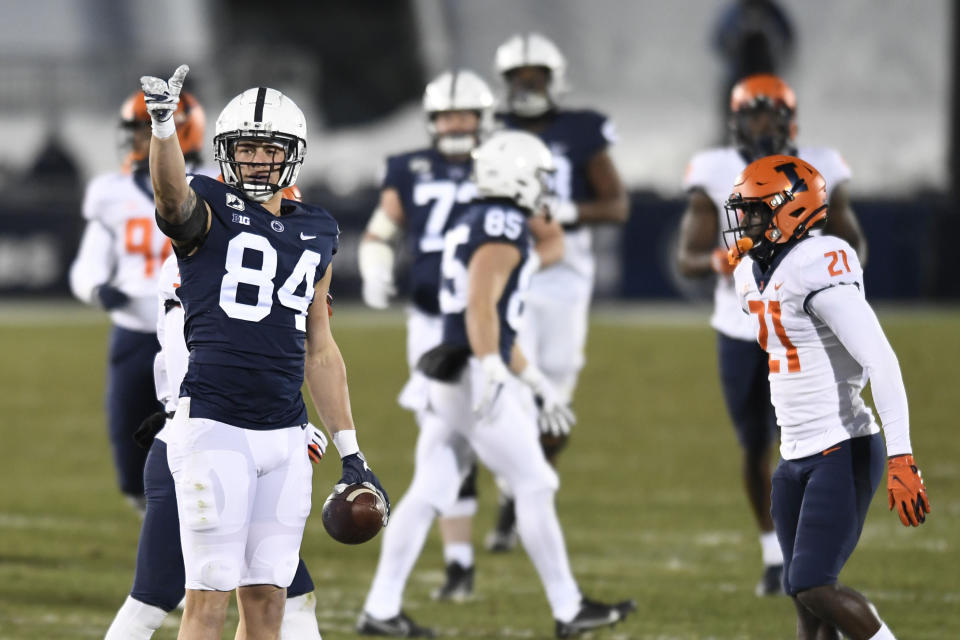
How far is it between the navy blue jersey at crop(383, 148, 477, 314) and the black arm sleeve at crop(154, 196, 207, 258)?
2496 millimetres

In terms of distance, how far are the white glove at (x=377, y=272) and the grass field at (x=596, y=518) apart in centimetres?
108

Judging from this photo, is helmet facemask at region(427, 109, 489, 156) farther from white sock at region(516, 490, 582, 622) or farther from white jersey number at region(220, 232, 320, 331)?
white jersey number at region(220, 232, 320, 331)

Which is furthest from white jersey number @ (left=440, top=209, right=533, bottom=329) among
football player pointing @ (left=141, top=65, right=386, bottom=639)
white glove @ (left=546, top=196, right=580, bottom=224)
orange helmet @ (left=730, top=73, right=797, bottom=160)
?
football player pointing @ (left=141, top=65, right=386, bottom=639)

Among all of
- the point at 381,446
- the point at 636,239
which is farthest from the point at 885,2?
the point at 381,446

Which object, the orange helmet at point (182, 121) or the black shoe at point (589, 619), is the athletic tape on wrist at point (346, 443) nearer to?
the black shoe at point (589, 619)

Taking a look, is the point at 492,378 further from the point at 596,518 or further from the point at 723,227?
the point at 596,518

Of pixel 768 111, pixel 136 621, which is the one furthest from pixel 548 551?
pixel 768 111

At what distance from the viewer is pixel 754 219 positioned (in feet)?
13.5

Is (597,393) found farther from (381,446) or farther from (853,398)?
(853,398)

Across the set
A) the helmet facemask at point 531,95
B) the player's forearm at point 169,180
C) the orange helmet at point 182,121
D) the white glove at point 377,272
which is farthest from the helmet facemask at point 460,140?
the player's forearm at point 169,180

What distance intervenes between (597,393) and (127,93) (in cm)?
1377

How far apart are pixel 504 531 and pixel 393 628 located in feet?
5.83

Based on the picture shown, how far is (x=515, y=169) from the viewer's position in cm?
535

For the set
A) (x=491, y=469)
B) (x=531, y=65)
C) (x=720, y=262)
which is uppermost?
(x=531, y=65)
